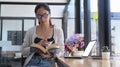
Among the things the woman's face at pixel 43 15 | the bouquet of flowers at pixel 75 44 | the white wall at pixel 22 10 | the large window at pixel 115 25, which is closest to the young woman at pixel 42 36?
the woman's face at pixel 43 15

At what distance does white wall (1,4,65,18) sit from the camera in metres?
7.63

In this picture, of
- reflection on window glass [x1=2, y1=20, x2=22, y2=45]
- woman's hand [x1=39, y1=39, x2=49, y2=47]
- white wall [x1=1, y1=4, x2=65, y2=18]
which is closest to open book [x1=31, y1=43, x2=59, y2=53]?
woman's hand [x1=39, y1=39, x2=49, y2=47]

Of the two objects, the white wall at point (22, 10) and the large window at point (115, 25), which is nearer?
the large window at point (115, 25)

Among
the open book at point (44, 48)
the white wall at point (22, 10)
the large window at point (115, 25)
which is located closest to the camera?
the open book at point (44, 48)

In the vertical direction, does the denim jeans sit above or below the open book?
below

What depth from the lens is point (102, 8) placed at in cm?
294

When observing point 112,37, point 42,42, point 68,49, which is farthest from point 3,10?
point 42,42

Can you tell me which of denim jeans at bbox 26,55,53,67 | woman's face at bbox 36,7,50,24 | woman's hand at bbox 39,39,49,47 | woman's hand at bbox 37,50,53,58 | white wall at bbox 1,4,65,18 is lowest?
denim jeans at bbox 26,55,53,67

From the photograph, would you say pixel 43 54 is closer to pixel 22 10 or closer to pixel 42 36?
pixel 42 36

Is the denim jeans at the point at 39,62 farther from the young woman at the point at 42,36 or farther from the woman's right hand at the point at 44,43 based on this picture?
the woman's right hand at the point at 44,43

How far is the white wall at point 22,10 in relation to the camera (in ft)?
25.0

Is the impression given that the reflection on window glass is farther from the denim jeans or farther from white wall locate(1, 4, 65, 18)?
the denim jeans

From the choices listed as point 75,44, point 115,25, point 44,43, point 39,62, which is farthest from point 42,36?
point 75,44

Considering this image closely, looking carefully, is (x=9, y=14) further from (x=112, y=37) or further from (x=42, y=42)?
(x=42, y=42)
